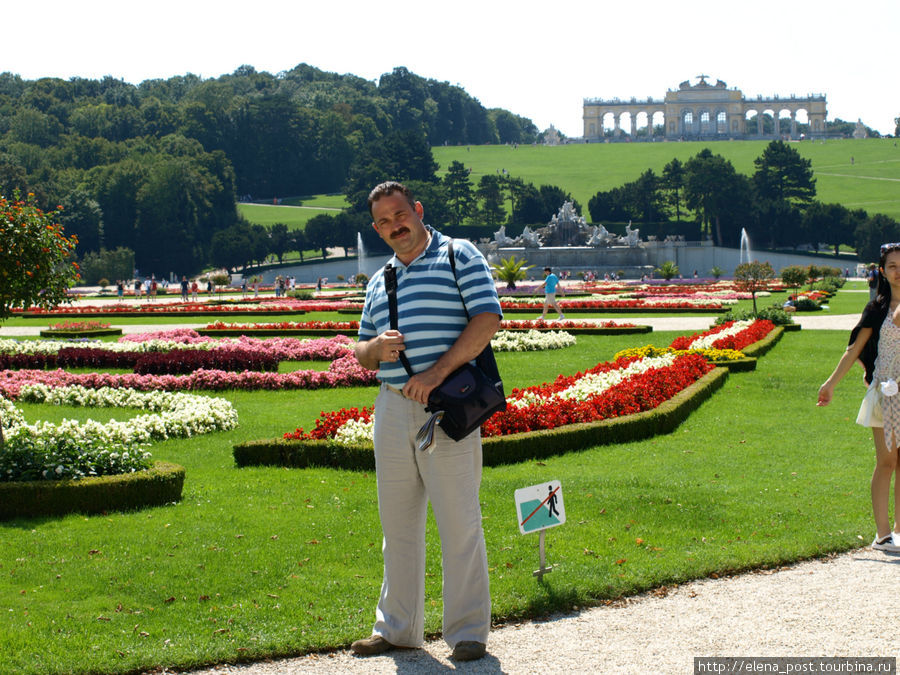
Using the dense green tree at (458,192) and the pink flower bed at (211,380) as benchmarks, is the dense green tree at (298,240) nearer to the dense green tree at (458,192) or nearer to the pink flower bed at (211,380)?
the dense green tree at (458,192)

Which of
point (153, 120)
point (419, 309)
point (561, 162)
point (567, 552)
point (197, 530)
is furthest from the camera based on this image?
point (561, 162)

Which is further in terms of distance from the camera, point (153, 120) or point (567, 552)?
point (153, 120)

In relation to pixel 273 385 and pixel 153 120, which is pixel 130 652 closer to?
pixel 273 385

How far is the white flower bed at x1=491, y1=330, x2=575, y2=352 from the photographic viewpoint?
52.6 ft

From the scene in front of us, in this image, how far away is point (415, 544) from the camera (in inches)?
153

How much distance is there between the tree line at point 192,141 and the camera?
66.1m

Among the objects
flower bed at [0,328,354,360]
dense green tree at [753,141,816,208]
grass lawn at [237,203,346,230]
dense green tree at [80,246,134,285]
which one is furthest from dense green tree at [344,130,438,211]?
flower bed at [0,328,354,360]

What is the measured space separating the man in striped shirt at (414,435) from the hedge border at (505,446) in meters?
3.29

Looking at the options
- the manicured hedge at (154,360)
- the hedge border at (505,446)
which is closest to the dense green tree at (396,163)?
the manicured hedge at (154,360)

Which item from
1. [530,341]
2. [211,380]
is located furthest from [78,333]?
[530,341]

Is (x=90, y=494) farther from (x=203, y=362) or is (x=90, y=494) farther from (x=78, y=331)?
(x=78, y=331)

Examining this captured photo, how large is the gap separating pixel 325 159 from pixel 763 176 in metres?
42.1

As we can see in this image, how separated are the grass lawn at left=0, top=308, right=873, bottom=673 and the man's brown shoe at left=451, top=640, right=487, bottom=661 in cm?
37

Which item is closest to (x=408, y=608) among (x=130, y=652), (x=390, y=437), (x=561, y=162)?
(x=390, y=437)
